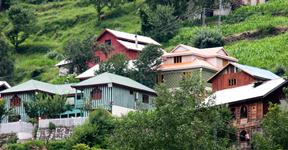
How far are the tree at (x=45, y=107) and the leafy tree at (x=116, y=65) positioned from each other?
9.81 meters

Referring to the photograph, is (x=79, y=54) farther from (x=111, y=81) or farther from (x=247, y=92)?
(x=247, y=92)

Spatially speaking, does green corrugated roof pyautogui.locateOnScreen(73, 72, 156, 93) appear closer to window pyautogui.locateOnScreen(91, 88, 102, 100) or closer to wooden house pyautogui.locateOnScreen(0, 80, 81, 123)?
window pyautogui.locateOnScreen(91, 88, 102, 100)

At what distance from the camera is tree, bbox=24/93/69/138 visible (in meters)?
111

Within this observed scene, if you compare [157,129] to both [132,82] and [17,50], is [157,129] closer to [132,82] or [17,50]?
[132,82]

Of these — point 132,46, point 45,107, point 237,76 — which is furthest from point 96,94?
point 132,46

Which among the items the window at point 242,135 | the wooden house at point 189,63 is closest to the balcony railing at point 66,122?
the wooden house at point 189,63

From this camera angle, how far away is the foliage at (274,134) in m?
83.2

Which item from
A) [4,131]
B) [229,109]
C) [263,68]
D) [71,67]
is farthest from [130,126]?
[71,67]

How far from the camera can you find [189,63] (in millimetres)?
123875

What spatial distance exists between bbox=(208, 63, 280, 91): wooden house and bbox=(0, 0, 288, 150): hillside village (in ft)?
0.33

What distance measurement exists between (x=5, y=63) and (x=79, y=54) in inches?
479

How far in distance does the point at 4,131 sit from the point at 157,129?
32455mm

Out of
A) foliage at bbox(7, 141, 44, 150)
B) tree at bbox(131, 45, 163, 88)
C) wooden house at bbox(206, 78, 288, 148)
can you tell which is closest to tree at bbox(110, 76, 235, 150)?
wooden house at bbox(206, 78, 288, 148)

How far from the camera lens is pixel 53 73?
138 metres
